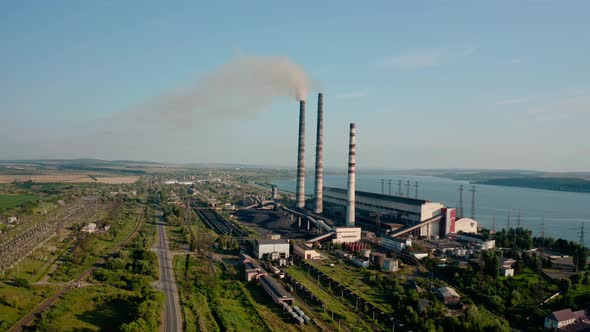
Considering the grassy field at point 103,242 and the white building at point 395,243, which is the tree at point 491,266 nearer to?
the white building at point 395,243

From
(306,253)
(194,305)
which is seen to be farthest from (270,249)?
(194,305)

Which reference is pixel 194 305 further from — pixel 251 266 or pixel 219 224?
pixel 219 224

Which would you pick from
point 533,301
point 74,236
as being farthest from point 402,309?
point 74,236

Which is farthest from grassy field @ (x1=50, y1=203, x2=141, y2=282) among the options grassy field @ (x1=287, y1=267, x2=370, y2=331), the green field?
the green field

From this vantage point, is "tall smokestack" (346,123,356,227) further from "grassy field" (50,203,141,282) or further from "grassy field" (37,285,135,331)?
"grassy field" (37,285,135,331)

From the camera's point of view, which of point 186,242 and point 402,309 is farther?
point 186,242

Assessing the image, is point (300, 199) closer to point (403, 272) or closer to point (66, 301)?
point (403, 272)
